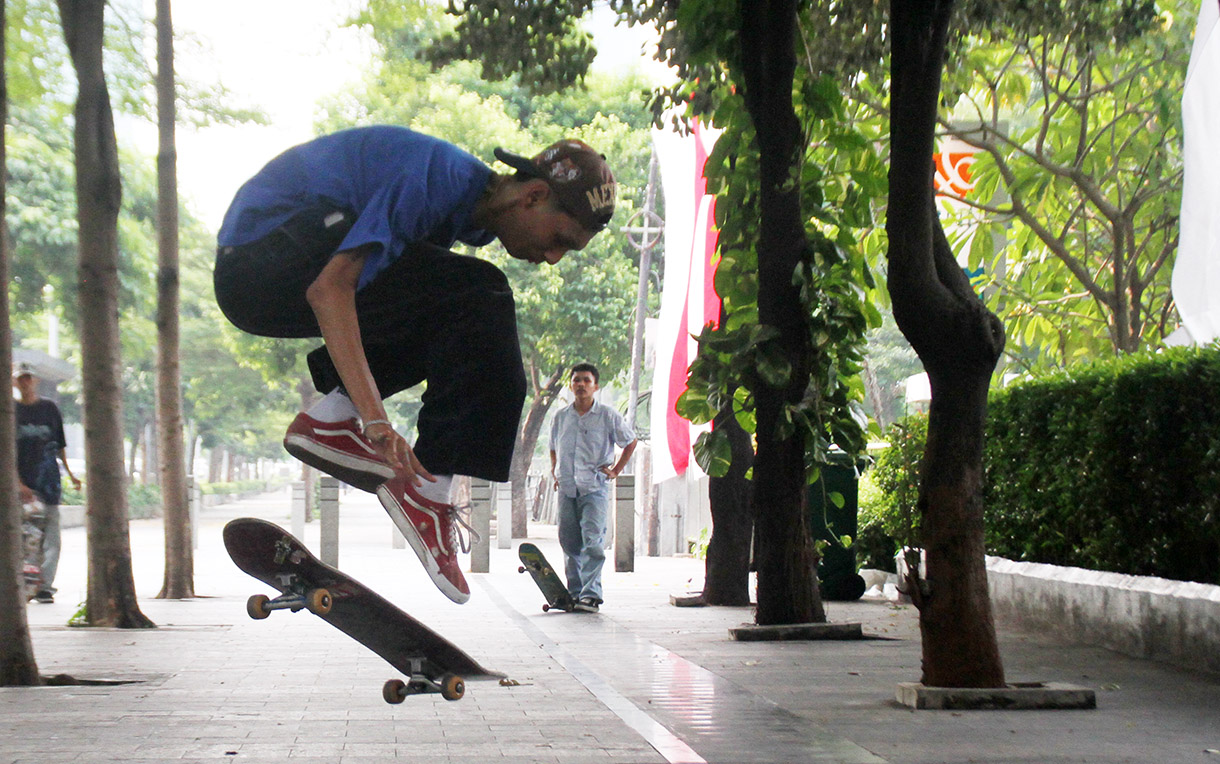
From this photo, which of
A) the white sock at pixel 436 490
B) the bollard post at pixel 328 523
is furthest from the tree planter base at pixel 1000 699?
the bollard post at pixel 328 523

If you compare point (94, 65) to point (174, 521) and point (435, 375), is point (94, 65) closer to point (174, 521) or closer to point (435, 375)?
point (174, 521)

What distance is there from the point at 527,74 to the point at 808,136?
2.07 meters

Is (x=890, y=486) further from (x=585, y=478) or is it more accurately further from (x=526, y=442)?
(x=526, y=442)

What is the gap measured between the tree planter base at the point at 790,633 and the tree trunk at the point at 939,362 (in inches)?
126

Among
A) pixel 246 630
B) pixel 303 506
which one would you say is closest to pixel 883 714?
pixel 246 630

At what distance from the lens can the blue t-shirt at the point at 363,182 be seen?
3711 mm

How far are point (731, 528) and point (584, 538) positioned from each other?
1392 mm

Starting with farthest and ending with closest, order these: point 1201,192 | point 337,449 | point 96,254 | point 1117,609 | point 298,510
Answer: point 298,510 → point 96,254 → point 1201,192 → point 1117,609 → point 337,449

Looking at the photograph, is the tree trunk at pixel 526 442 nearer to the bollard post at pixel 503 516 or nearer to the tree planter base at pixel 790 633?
the bollard post at pixel 503 516

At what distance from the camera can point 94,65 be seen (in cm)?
1068

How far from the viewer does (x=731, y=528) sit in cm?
1307

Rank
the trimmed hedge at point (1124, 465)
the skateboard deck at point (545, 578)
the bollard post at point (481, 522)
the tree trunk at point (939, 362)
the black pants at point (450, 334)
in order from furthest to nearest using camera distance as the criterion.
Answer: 1. the bollard post at point (481, 522)
2. the skateboard deck at point (545, 578)
3. the trimmed hedge at point (1124, 465)
4. the tree trunk at point (939, 362)
5. the black pants at point (450, 334)

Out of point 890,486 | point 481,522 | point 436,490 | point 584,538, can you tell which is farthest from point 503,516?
point 436,490

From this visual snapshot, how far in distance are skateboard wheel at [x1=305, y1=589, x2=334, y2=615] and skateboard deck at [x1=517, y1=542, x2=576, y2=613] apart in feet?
25.5
